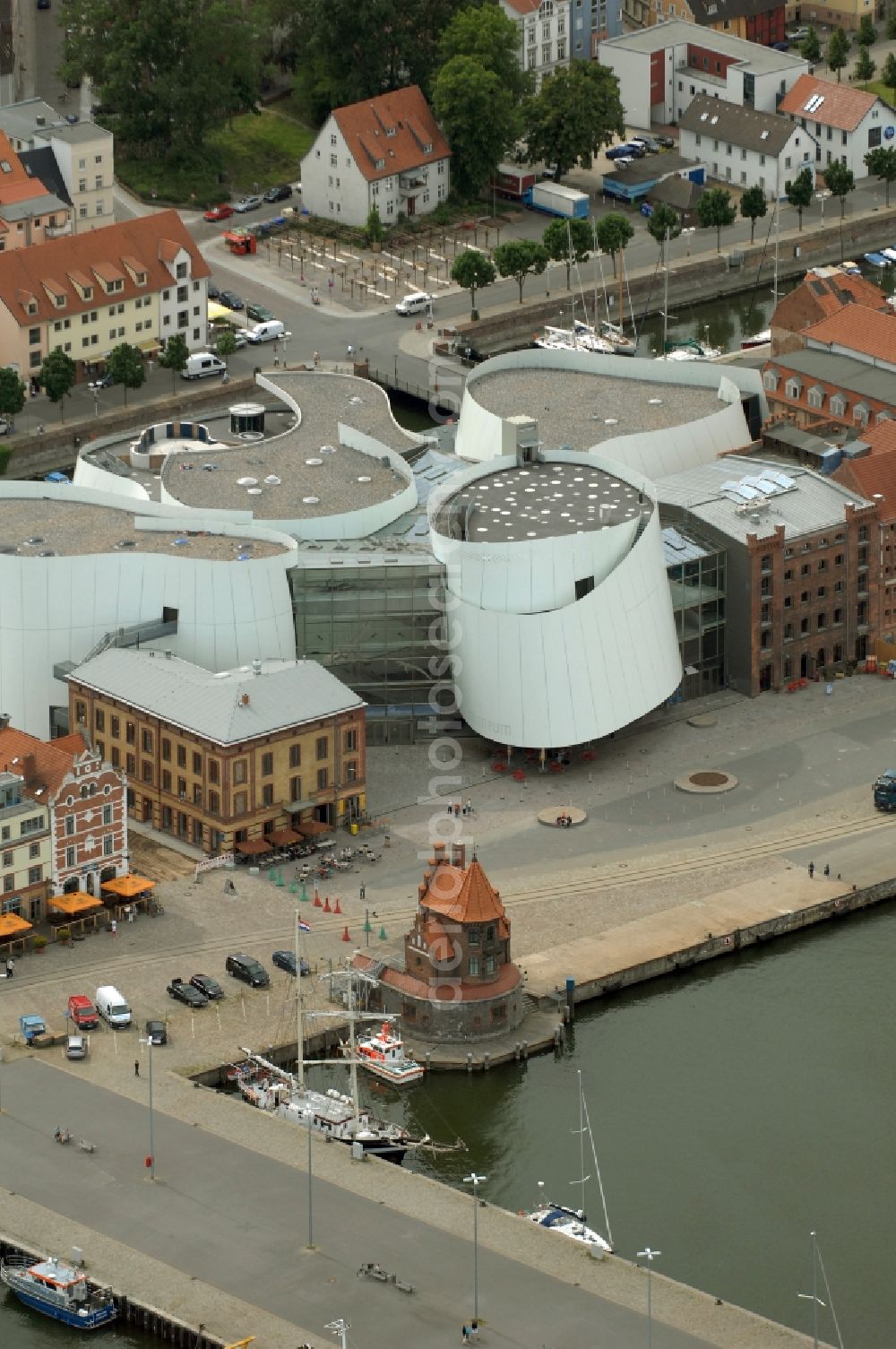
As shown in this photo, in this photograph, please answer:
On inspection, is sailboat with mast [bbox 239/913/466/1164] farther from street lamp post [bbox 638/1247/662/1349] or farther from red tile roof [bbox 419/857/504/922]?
street lamp post [bbox 638/1247/662/1349]

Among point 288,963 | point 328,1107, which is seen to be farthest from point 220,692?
point 328,1107

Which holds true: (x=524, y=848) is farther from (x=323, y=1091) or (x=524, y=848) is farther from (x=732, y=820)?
(x=323, y=1091)

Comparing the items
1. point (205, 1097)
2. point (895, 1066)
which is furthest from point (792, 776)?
point (205, 1097)

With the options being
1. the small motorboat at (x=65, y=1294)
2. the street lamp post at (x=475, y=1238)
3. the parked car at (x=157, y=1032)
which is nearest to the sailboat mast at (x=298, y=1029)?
the parked car at (x=157, y=1032)

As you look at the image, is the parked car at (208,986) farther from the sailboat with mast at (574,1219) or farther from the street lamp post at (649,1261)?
the street lamp post at (649,1261)

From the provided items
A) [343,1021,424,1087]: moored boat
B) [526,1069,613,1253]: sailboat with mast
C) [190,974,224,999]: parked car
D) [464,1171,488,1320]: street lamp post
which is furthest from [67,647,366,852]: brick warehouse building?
[526,1069,613,1253]: sailboat with mast

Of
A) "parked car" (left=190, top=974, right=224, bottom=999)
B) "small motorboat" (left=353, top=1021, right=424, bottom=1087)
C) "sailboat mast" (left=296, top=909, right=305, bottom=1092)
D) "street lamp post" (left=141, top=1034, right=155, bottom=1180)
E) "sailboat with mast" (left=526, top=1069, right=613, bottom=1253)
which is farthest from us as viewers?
"parked car" (left=190, top=974, right=224, bottom=999)
